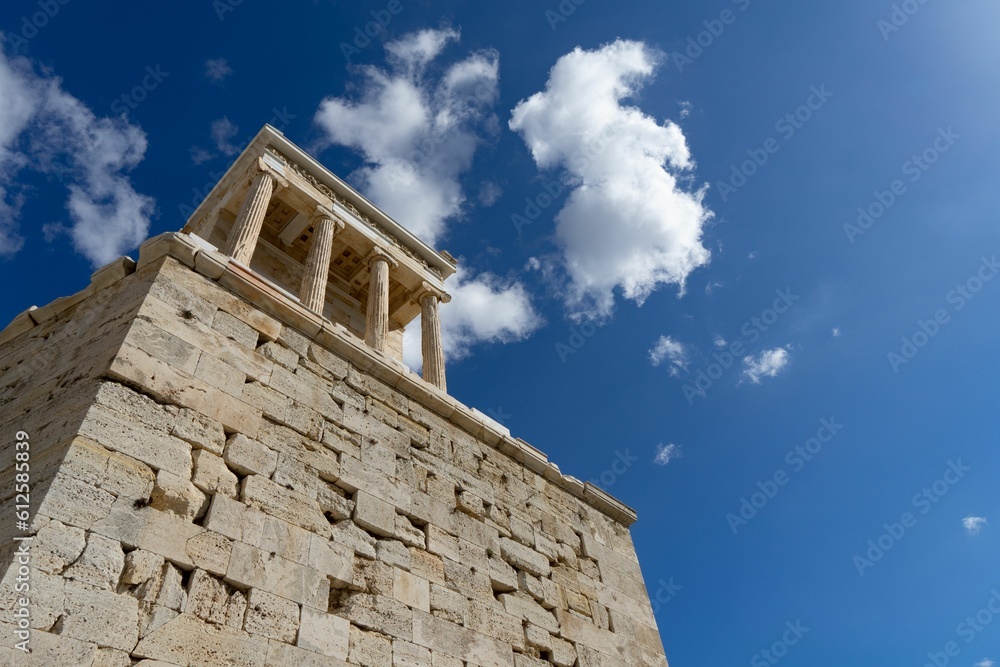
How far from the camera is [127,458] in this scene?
432 centimetres

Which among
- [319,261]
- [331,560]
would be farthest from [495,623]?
[319,261]

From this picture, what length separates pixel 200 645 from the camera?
3979mm

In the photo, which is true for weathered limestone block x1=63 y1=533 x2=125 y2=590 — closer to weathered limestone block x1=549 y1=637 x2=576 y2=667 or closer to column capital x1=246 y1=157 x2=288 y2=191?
weathered limestone block x1=549 y1=637 x2=576 y2=667

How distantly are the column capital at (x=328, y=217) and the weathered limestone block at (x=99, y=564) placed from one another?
10235 millimetres

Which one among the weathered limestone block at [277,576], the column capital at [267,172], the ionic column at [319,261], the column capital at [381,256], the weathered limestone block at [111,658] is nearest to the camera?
the weathered limestone block at [111,658]

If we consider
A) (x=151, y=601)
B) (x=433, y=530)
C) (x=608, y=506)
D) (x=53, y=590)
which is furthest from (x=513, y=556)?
(x=53, y=590)

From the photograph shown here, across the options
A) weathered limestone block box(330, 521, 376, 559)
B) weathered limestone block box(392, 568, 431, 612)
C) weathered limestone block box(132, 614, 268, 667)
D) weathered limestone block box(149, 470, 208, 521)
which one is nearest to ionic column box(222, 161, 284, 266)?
weathered limestone block box(330, 521, 376, 559)

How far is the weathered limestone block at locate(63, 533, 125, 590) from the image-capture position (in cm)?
371

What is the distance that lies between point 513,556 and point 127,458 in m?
3.76

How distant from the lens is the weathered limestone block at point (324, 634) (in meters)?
4.49

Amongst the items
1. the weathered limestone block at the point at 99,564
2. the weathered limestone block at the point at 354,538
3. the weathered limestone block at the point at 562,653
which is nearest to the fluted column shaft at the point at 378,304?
the weathered limestone block at the point at 354,538

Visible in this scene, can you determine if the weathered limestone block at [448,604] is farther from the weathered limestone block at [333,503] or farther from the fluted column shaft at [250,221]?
the fluted column shaft at [250,221]

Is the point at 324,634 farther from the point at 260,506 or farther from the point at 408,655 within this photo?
the point at 260,506

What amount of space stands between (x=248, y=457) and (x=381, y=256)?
9.25 meters
